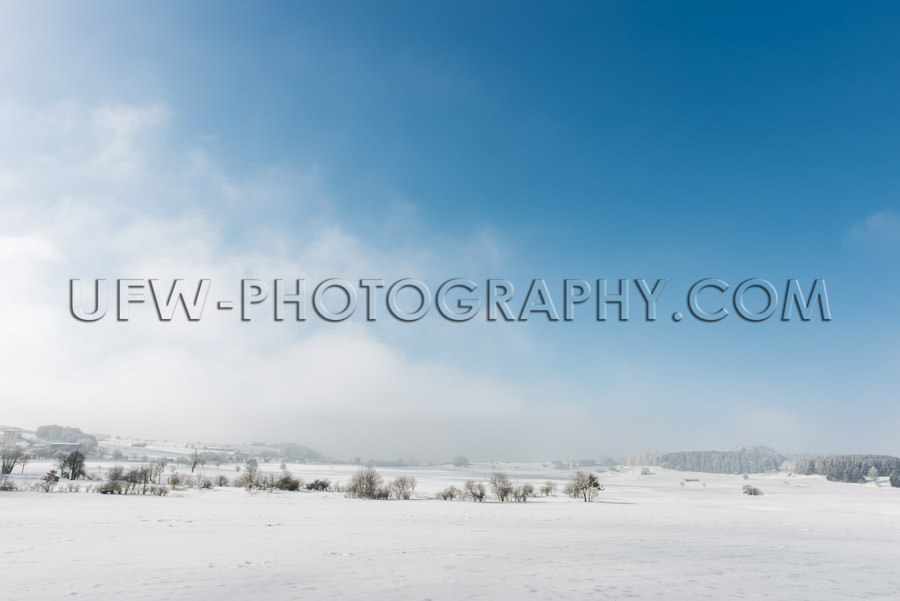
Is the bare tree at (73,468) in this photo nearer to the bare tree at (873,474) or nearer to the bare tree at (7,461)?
the bare tree at (7,461)

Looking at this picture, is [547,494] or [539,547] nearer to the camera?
[539,547]

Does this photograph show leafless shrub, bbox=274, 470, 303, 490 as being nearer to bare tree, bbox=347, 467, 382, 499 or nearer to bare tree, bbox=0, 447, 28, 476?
bare tree, bbox=347, 467, 382, 499

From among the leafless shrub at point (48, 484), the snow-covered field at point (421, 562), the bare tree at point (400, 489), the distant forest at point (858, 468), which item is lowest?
the distant forest at point (858, 468)

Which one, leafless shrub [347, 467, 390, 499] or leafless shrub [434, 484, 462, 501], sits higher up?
leafless shrub [347, 467, 390, 499]

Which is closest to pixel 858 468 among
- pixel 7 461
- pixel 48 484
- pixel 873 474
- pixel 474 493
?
pixel 873 474

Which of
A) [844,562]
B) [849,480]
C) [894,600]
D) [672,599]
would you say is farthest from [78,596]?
[849,480]

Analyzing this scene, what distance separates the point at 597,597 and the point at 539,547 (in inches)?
386

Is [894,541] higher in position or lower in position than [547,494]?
higher

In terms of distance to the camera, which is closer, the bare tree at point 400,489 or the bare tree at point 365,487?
the bare tree at point 365,487

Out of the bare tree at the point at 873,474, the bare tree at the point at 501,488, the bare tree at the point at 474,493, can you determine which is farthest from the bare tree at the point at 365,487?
the bare tree at the point at 873,474

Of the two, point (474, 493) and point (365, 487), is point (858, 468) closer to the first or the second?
point (474, 493)

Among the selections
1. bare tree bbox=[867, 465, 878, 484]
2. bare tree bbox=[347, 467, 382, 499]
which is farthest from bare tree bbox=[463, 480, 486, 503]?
bare tree bbox=[867, 465, 878, 484]

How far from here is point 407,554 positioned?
19359mm

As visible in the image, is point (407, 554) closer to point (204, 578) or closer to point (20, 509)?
point (204, 578)
